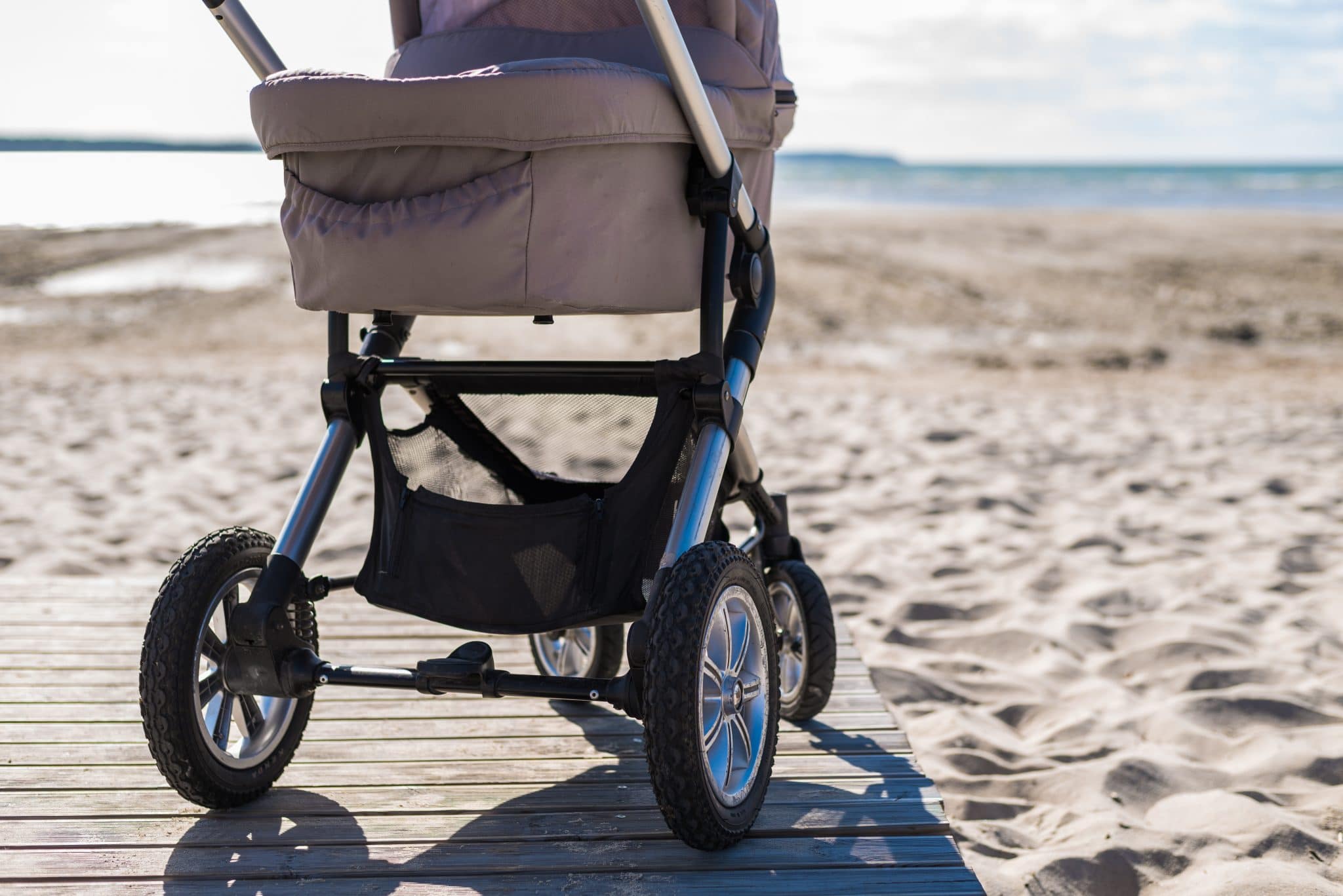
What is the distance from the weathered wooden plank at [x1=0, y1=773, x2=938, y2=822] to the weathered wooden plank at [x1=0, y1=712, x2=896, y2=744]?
0.84 ft

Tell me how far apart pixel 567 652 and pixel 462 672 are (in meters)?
0.91

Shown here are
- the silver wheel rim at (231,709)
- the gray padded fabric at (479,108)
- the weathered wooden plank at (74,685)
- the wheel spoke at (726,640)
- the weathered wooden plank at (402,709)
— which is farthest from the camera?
the weathered wooden plank at (74,685)

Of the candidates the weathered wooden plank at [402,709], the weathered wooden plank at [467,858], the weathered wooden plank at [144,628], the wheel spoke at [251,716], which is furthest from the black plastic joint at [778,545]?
the wheel spoke at [251,716]

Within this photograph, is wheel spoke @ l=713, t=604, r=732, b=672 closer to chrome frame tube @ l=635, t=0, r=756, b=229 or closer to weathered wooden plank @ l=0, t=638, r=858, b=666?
chrome frame tube @ l=635, t=0, r=756, b=229

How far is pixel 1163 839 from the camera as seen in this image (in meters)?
2.46

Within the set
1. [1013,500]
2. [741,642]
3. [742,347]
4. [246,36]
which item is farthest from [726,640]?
[1013,500]

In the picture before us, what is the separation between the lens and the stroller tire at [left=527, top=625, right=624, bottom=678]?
9.52 ft

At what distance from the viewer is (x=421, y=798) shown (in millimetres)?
2367

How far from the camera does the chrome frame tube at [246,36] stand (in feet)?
8.42

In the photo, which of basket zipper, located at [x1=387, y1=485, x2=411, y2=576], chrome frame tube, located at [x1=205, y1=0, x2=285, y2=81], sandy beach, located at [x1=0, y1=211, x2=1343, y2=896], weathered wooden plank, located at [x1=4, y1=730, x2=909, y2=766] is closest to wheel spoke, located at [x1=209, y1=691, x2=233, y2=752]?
weathered wooden plank, located at [x1=4, y1=730, x2=909, y2=766]

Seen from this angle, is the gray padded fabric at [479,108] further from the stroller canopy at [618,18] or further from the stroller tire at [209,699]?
the stroller tire at [209,699]

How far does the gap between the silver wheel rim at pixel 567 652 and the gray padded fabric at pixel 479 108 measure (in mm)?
1320

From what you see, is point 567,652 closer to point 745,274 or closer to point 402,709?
point 402,709

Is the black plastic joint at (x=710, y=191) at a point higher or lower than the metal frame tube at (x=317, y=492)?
higher
